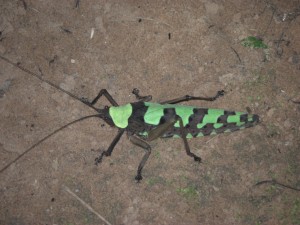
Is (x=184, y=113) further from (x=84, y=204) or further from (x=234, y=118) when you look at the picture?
(x=84, y=204)

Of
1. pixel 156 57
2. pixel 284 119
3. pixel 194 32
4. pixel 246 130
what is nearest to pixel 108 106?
pixel 156 57

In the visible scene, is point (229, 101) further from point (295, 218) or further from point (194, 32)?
point (295, 218)

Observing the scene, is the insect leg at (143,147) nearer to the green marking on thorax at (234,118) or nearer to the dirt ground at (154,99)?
the dirt ground at (154,99)

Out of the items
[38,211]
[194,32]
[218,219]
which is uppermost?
[194,32]

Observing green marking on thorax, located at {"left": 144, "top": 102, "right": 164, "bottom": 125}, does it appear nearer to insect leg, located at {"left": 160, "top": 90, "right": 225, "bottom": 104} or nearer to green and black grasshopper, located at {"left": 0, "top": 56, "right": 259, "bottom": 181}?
green and black grasshopper, located at {"left": 0, "top": 56, "right": 259, "bottom": 181}

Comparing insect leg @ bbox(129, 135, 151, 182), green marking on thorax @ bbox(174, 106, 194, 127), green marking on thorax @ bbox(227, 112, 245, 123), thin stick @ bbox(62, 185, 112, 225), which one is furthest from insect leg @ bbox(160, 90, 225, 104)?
thin stick @ bbox(62, 185, 112, 225)
